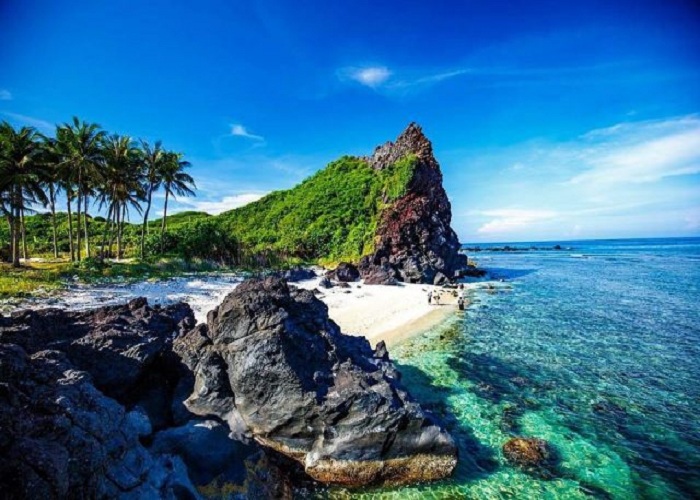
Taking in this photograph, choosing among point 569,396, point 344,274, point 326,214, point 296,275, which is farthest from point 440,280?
point 326,214

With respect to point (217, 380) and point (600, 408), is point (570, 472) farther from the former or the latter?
point (217, 380)

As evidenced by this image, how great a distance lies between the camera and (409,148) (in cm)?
7406

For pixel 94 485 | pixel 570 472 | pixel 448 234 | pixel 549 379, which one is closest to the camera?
pixel 94 485

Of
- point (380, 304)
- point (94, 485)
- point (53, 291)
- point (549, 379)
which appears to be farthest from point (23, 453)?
point (380, 304)

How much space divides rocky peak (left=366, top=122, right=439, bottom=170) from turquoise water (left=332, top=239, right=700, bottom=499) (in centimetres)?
4508

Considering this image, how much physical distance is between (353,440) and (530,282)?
50.1m

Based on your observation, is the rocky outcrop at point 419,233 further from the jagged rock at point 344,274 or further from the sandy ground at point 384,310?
the sandy ground at point 384,310

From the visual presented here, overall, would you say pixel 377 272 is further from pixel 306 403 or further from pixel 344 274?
pixel 306 403

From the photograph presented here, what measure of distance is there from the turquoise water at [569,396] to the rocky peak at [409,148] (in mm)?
45080

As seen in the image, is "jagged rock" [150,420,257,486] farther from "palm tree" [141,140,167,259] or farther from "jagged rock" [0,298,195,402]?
"palm tree" [141,140,167,259]

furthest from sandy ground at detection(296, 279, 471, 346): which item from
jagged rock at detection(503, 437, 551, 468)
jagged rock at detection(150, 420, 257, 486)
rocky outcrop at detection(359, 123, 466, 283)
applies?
jagged rock at detection(150, 420, 257, 486)

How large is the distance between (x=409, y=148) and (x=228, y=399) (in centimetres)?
7044

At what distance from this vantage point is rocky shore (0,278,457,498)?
6324 mm

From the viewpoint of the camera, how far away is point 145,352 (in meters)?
10.8
